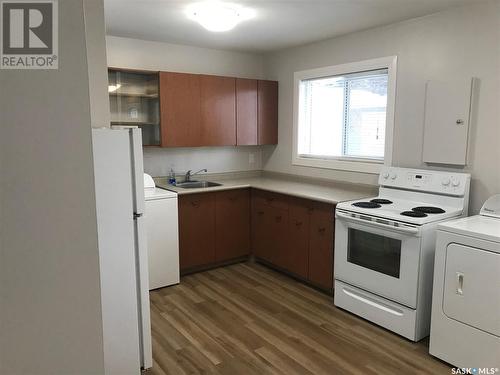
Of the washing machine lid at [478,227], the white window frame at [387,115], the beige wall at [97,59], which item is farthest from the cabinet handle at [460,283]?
the beige wall at [97,59]

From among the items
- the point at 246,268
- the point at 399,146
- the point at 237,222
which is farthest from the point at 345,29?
the point at 246,268

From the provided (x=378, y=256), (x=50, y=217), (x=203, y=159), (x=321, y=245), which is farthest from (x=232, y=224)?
(x=50, y=217)

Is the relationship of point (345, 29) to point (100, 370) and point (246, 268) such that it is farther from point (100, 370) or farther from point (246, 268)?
point (100, 370)

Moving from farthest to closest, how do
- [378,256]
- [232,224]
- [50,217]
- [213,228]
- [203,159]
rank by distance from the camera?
[203,159], [232,224], [213,228], [378,256], [50,217]

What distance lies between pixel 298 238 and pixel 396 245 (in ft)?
3.63

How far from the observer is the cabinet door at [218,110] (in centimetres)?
409

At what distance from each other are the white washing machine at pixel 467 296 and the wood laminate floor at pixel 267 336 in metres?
0.17

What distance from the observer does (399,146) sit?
3406mm

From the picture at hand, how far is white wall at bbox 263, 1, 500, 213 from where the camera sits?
9.09 feet

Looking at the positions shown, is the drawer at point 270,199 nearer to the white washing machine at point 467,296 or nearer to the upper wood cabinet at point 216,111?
the upper wood cabinet at point 216,111

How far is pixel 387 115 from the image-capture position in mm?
3467

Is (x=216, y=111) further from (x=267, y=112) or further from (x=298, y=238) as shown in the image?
(x=298, y=238)

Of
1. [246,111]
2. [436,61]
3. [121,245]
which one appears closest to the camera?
[121,245]

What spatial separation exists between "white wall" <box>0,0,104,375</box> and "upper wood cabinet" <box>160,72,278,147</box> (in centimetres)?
302
